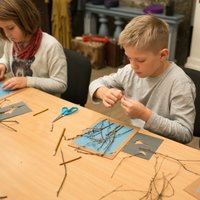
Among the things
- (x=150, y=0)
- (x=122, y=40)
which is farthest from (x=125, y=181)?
(x=150, y=0)

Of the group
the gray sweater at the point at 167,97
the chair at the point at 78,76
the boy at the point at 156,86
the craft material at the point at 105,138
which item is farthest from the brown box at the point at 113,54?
the craft material at the point at 105,138

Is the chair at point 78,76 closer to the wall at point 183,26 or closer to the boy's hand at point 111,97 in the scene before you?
the boy's hand at point 111,97

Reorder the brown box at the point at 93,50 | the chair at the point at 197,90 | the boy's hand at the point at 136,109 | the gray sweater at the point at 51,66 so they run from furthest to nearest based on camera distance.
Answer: the brown box at the point at 93,50 < the gray sweater at the point at 51,66 < the chair at the point at 197,90 < the boy's hand at the point at 136,109

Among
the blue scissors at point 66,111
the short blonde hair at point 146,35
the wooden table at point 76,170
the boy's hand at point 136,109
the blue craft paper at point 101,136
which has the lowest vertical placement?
the wooden table at point 76,170

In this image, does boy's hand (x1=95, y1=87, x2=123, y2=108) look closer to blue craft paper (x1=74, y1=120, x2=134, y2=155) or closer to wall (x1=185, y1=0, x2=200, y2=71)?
blue craft paper (x1=74, y1=120, x2=134, y2=155)

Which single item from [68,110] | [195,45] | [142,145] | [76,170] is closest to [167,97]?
[142,145]

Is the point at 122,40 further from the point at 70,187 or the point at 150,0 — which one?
the point at 150,0

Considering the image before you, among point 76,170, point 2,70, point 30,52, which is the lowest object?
point 76,170

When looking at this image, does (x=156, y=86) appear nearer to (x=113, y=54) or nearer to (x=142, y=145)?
(x=142, y=145)

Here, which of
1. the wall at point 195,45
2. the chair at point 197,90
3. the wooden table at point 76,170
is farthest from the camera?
the wall at point 195,45

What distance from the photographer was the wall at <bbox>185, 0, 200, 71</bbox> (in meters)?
3.23

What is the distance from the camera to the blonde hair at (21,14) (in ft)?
5.03

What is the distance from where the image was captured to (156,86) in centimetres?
135

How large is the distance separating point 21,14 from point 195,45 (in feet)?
7.74
